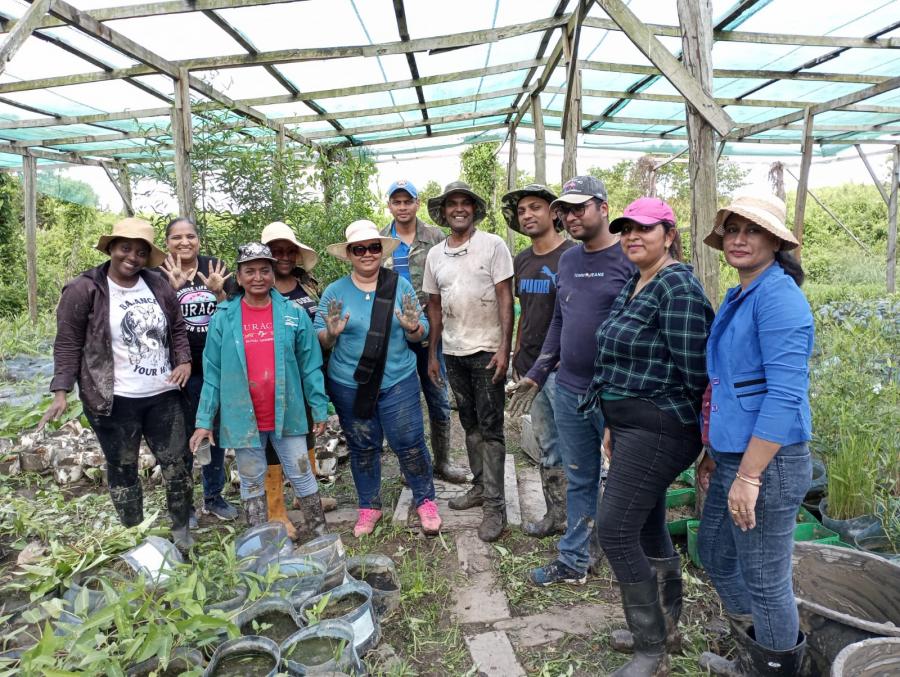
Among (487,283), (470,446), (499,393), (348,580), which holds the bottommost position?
(348,580)

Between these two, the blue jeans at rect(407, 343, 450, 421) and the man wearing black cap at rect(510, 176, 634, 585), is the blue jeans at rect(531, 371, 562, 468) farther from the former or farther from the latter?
the blue jeans at rect(407, 343, 450, 421)

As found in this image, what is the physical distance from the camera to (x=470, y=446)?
389cm

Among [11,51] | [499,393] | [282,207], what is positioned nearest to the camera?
[11,51]

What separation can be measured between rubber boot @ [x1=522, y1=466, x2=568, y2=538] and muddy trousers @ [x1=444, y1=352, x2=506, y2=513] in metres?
0.24

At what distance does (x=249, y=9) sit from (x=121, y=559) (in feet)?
13.6

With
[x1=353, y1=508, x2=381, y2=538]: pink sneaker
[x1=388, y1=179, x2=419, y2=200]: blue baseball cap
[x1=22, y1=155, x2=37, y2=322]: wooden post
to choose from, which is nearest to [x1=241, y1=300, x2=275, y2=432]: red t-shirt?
[x1=353, y1=508, x2=381, y2=538]: pink sneaker

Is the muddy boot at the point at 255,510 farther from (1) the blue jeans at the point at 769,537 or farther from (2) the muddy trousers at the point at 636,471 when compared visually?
(1) the blue jeans at the point at 769,537

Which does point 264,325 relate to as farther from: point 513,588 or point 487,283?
point 513,588

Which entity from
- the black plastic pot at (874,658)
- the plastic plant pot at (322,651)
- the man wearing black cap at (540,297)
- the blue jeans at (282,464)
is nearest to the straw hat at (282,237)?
the blue jeans at (282,464)

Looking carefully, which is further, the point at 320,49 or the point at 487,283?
the point at 320,49

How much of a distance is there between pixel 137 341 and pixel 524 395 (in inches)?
83.6

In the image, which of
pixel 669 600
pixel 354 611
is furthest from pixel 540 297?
pixel 354 611

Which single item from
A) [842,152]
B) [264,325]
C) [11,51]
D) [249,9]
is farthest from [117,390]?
[842,152]

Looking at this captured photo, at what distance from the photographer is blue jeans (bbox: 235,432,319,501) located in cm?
330
